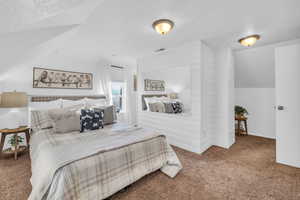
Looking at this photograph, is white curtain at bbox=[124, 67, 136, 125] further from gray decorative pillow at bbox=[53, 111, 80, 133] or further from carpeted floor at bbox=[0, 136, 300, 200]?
carpeted floor at bbox=[0, 136, 300, 200]

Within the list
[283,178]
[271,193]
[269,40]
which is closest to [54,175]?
[271,193]

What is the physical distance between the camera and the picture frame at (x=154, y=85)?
11.8 ft

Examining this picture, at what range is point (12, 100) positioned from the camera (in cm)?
232

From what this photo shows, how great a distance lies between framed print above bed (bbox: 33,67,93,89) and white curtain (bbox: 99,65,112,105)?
0.29m

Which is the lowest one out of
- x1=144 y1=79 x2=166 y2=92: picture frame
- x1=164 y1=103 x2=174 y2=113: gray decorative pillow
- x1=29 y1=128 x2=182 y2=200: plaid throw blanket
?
x1=29 y1=128 x2=182 y2=200: plaid throw blanket

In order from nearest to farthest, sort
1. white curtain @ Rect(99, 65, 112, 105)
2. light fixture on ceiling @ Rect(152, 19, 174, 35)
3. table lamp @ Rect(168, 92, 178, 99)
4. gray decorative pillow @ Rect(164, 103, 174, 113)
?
light fixture on ceiling @ Rect(152, 19, 174, 35) → gray decorative pillow @ Rect(164, 103, 174, 113) → table lamp @ Rect(168, 92, 178, 99) → white curtain @ Rect(99, 65, 112, 105)

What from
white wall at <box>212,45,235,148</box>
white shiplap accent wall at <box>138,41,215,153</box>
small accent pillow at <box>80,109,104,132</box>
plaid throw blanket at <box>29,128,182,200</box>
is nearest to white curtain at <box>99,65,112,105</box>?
small accent pillow at <box>80,109,104,132</box>

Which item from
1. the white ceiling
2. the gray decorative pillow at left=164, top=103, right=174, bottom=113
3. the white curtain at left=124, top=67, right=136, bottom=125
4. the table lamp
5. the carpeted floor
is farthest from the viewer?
the white curtain at left=124, top=67, right=136, bottom=125

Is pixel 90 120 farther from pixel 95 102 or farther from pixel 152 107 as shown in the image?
pixel 152 107

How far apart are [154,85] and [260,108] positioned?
2936mm

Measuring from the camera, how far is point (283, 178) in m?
1.85

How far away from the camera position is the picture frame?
11.8ft

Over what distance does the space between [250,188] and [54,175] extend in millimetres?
2199

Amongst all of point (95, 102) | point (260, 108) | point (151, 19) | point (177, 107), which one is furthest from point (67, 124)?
point (260, 108)
